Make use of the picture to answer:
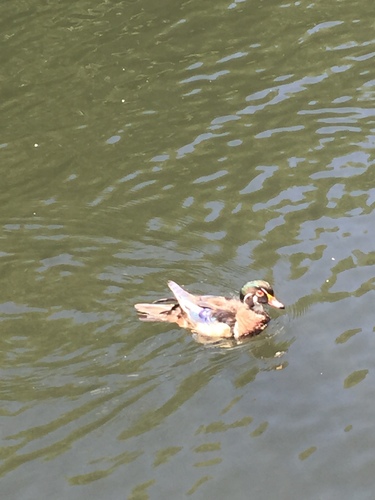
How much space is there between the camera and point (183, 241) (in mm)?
10594

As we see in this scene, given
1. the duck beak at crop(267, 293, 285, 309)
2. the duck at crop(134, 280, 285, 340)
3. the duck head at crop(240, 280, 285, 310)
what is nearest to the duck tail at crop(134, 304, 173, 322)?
the duck at crop(134, 280, 285, 340)

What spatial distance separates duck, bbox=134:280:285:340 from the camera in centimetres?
941

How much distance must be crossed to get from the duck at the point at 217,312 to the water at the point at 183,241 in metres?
0.14

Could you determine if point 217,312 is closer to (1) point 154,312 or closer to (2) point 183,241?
(1) point 154,312

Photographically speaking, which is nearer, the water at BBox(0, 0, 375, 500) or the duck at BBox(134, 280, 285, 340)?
the water at BBox(0, 0, 375, 500)

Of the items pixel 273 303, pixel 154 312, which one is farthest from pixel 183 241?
pixel 273 303

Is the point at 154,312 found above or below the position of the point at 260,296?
above

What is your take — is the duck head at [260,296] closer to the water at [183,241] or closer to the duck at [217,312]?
the duck at [217,312]

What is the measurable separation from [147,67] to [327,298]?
17.7 ft

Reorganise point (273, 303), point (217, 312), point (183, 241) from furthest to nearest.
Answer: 1. point (183, 241)
2. point (217, 312)
3. point (273, 303)

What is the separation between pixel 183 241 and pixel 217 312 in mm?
1299

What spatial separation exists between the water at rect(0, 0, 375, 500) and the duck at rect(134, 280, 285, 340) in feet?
0.45

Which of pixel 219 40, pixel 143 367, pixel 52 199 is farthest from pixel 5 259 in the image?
pixel 219 40

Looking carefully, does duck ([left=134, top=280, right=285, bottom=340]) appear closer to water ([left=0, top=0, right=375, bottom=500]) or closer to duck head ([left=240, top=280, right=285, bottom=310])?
duck head ([left=240, top=280, right=285, bottom=310])
